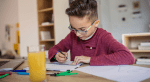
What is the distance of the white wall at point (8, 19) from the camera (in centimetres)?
397

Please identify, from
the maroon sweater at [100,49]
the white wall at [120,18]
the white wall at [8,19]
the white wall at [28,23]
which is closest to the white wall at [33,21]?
the white wall at [28,23]

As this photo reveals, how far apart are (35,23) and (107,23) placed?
1.72 metres

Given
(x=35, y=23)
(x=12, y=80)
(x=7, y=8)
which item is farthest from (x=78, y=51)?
(x=7, y=8)

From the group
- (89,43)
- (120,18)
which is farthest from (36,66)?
(120,18)

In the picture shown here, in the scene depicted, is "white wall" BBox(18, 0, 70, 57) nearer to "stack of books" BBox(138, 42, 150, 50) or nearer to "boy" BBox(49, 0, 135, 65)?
"boy" BBox(49, 0, 135, 65)

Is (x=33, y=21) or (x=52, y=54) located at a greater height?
(x=33, y=21)

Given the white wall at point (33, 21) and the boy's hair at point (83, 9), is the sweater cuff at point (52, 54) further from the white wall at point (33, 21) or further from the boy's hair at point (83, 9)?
the white wall at point (33, 21)

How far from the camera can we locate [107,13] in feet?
10.0

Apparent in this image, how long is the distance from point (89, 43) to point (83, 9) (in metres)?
0.36

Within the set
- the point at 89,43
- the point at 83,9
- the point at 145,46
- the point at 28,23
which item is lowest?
the point at 145,46

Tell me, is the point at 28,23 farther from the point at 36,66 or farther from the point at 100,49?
the point at 36,66

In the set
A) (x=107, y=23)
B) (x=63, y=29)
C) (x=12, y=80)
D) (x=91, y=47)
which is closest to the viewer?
(x=12, y=80)

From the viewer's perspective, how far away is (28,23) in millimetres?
2945

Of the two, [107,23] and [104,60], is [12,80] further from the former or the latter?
[107,23]
